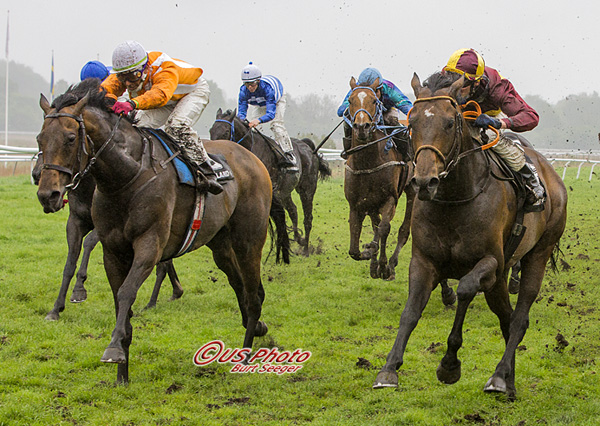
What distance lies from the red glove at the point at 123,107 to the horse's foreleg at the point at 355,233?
12.1 feet

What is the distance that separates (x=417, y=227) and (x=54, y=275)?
5.54m

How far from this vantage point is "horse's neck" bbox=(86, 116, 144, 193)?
4449mm

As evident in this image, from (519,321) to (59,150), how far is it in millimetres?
3386

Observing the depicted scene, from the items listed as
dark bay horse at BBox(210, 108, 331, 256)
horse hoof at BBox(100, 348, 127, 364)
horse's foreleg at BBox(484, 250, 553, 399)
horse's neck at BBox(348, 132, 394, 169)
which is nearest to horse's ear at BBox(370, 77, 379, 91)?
horse's neck at BBox(348, 132, 394, 169)

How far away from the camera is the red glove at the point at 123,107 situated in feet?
15.0

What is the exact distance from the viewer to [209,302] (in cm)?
755

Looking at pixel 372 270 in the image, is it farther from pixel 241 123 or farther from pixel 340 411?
pixel 340 411

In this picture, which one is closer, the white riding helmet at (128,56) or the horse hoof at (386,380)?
the horse hoof at (386,380)

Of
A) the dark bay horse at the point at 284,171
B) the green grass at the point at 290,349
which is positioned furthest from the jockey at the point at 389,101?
the green grass at the point at 290,349

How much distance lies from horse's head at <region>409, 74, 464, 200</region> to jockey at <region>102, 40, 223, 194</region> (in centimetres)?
187

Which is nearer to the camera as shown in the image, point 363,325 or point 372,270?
point 363,325

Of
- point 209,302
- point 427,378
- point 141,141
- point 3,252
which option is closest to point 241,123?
point 209,302

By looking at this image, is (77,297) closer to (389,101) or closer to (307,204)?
(389,101)

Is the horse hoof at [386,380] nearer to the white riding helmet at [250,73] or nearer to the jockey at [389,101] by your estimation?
the jockey at [389,101]
